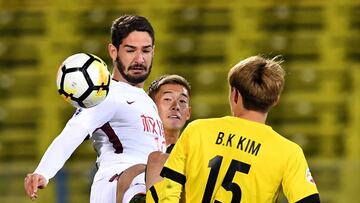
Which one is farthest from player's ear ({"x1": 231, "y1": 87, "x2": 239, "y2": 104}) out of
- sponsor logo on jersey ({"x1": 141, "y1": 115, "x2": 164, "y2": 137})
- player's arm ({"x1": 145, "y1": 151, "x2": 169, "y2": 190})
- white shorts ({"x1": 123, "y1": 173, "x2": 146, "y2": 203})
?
sponsor logo on jersey ({"x1": 141, "y1": 115, "x2": 164, "y2": 137})

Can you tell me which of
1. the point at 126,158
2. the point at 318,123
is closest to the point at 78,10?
the point at 318,123

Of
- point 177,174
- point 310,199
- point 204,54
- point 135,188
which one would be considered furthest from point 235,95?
point 204,54

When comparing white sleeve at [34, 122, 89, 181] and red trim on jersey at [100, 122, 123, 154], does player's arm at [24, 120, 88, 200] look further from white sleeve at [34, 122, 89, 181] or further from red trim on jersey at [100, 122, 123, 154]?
red trim on jersey at [100, 122, 123, 154]

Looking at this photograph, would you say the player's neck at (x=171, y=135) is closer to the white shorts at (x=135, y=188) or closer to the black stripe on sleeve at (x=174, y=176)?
the white shorts at (x=135, y=188)

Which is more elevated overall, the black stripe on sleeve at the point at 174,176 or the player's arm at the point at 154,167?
the black stripe on sleeve at the point at 174,176

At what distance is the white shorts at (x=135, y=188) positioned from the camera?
4641 mm

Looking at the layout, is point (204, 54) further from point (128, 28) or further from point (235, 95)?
point (235, 95)

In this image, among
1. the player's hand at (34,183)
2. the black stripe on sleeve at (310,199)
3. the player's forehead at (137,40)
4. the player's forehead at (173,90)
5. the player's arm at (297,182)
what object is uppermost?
the player's forehead at (137,40)

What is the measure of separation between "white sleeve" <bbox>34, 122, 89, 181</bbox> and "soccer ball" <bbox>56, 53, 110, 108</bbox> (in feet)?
0.50

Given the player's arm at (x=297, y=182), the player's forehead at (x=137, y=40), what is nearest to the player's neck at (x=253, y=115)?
the player's arm at (x=297, y=182)

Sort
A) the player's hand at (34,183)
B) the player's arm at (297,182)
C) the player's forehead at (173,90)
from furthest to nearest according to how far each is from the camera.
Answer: the player's forehead at (173,90) < the player's hand at (34,183) < the player's arm at (297,182)

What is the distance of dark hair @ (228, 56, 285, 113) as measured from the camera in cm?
393

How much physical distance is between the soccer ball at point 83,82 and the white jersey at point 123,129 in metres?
0.05

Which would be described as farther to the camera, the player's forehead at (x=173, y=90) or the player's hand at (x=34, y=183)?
Answer: the player's forehead at (x=173, y=90)
